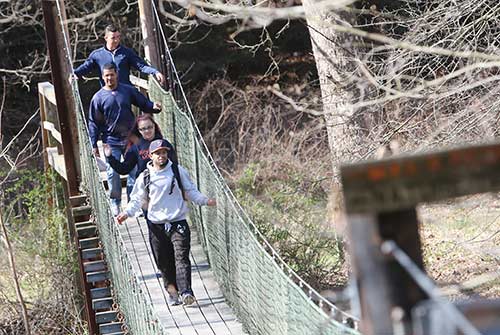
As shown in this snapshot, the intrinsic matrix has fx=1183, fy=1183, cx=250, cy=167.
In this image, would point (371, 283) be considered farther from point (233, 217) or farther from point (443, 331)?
point (233, 217)

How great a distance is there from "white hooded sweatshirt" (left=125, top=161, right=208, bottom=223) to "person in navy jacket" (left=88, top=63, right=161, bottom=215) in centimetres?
113

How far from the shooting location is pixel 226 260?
727 cm

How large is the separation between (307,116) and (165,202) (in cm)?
988

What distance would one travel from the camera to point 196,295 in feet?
24.6

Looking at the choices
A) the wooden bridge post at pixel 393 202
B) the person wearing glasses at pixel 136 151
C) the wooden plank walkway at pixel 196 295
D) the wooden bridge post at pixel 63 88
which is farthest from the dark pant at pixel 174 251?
the wooden bridge post at pixel 393 202

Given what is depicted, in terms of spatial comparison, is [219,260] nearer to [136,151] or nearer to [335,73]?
[136,151]

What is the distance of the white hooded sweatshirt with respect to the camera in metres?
6.83

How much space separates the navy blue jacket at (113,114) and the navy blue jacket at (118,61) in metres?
0.46

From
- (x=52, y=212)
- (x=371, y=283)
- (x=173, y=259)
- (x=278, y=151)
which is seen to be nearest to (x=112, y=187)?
(x=173, y=259)

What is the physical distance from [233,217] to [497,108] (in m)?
2.47

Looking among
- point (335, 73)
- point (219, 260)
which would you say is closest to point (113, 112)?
point (219, 260)

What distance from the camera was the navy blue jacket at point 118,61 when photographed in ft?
28.0

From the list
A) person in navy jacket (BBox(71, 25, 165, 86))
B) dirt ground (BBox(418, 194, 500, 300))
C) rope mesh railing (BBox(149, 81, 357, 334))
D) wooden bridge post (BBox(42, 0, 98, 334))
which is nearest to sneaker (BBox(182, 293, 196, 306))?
rope mesh railing (BBox(149, 81, 357, 334))

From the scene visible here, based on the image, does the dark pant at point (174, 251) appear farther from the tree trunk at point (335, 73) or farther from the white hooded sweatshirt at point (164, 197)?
the tree trunk at point (335, 73)
